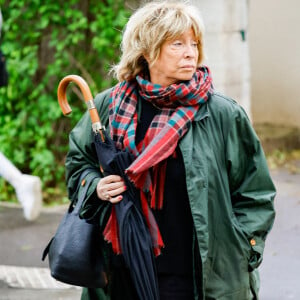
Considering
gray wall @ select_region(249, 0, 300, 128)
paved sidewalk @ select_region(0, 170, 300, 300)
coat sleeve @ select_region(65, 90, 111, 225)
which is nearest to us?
coat sleeve @ select_region(65, 90, 111, 225)

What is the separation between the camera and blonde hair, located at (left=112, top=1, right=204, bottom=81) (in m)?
3.07

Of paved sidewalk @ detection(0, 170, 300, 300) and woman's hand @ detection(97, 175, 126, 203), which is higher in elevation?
woman's hand @ detection(97, 175, 126, 203)

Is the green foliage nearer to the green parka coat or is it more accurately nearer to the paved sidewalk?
the paved sidewalk

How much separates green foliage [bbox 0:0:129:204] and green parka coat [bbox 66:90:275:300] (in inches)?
181

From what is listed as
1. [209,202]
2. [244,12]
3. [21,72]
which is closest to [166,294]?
[209,202]

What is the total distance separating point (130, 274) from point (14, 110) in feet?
16.9

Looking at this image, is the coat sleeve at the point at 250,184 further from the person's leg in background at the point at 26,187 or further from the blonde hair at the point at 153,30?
the person's leg in background at the point at 26,187

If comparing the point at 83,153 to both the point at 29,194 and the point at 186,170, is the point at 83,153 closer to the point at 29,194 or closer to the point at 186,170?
the point at 186,170

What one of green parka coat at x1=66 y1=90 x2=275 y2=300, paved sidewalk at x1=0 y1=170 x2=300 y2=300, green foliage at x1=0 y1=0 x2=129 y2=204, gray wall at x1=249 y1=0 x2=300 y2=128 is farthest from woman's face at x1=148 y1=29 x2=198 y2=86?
gray wall at x1=249 y1=0 x2=300 y2=128

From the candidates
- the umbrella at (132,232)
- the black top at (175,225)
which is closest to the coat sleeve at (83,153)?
the umbrella at (132,232)

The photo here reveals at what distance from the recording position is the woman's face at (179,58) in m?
3.08

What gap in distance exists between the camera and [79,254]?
3.06m

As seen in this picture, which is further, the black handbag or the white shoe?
the white shoe

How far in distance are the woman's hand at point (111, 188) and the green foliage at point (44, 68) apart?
15.5 feet
